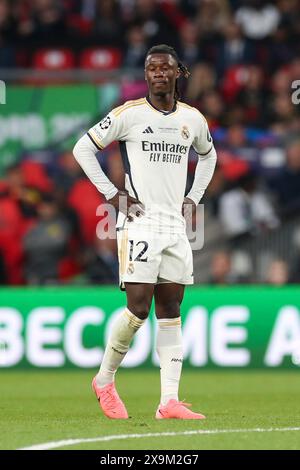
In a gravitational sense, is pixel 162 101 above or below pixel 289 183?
above

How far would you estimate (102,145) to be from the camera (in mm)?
8648

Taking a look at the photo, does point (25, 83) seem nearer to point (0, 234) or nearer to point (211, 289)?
point (0, 234)

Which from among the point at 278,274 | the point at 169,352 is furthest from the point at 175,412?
the point at 278,274

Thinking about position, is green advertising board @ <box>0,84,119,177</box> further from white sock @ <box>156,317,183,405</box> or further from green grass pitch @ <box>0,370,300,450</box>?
white sock @ <box>156,317,183,405</box>

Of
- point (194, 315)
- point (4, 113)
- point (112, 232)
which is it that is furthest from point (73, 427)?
point (4, 113)

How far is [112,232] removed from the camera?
16.1 meters

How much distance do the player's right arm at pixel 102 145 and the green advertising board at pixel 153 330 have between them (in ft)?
19.3

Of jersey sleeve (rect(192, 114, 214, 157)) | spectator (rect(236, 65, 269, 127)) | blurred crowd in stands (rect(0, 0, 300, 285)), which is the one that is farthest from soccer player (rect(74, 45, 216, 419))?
spectator (rect(236, 65, 269, 127))

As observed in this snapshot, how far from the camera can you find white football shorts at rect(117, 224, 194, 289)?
854cm

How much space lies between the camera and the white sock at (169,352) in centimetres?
869

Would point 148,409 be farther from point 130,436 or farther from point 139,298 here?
point 130,436

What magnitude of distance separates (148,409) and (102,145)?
96.4 inches

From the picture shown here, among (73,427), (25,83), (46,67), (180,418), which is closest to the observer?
Answer: (73,427)

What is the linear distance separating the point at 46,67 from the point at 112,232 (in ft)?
12.7
